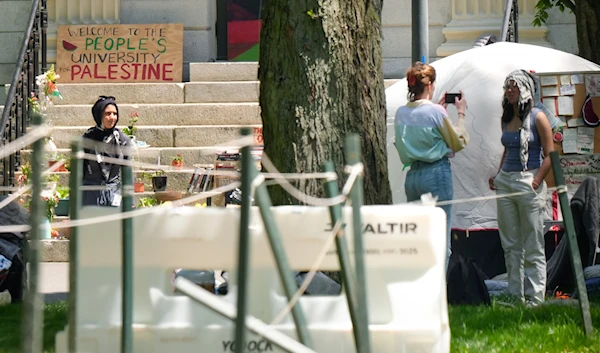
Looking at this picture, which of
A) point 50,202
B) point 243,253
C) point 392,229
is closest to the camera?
point 243,253

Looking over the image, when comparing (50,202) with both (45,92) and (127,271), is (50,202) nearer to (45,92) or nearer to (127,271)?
(45,92)

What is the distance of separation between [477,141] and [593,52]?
199cm

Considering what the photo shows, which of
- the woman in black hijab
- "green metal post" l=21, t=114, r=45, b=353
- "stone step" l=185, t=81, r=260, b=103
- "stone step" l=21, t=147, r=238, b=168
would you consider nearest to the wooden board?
the woman in black hijab

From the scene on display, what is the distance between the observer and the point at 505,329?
7184 millimetres

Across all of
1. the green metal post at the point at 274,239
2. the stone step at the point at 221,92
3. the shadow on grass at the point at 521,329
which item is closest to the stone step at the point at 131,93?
the stone step at the point at 221,92

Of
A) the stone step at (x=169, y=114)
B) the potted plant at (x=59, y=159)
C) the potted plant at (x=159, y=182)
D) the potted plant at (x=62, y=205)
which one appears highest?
the stone step at (x=169, y=114)

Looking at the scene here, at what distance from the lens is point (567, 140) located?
418 inches

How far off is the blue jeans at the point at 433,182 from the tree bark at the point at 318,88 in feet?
2.03

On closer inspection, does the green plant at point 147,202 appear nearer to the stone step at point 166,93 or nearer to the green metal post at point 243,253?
the stone step at point 166,93

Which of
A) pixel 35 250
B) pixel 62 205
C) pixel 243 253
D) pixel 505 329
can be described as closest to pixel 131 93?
pixel 62 205

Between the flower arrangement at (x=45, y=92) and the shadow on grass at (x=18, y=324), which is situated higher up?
the flower arrangement at (x=45, y=92)

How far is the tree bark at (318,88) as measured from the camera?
7.57 metres

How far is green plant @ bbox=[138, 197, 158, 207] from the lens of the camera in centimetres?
1191

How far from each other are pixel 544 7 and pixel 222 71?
4.09 m
